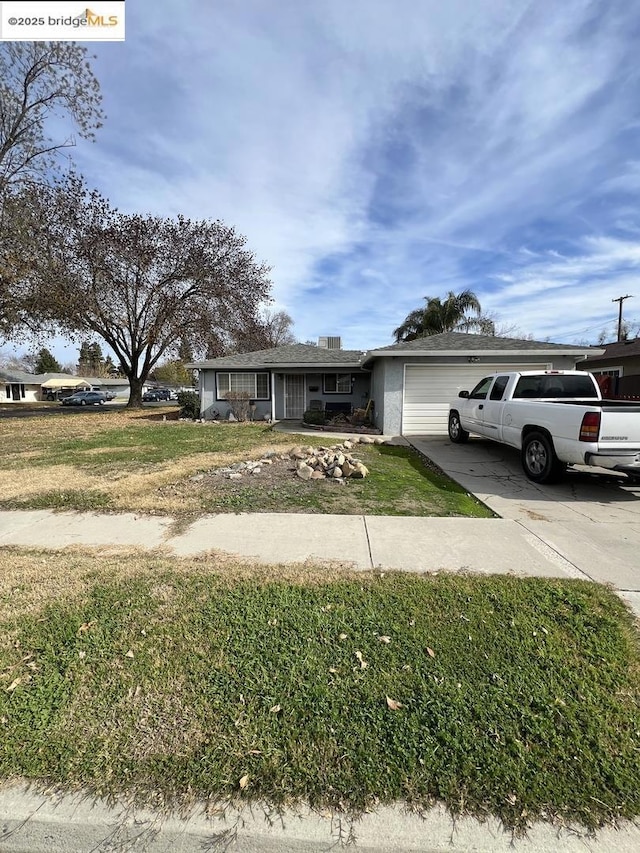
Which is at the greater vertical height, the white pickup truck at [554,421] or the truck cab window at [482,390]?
the truck cab window at [482,390]

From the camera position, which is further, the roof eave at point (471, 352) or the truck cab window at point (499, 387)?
the roof eave at point (471, 352)

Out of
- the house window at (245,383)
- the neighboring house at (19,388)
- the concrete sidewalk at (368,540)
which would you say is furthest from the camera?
the neighboring house at (19,388)

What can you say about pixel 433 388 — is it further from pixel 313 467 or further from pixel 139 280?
pixel 139 280

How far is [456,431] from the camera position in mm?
10578

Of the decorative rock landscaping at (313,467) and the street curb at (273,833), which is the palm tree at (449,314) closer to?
the decorative rock landscaping at (313,467)

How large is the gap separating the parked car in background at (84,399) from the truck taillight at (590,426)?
1850 inches

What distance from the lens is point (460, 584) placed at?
10.8ft

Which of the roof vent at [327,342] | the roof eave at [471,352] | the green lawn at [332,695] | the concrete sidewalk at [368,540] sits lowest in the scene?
the green lawn at [332,695]

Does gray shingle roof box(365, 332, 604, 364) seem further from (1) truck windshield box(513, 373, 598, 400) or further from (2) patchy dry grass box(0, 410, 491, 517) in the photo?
(1) truck windshield box(513, 373, 598, 400)

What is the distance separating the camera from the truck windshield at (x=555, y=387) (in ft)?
26.0

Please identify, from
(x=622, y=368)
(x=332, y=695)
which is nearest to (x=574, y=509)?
(x=332, y=695)

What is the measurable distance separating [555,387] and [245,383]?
13114 millimetres

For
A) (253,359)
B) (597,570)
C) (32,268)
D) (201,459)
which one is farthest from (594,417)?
(32,268)

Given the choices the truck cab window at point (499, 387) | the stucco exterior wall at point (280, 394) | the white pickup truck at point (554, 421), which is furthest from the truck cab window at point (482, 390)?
the stucco exterior wall at point (280, 394)
